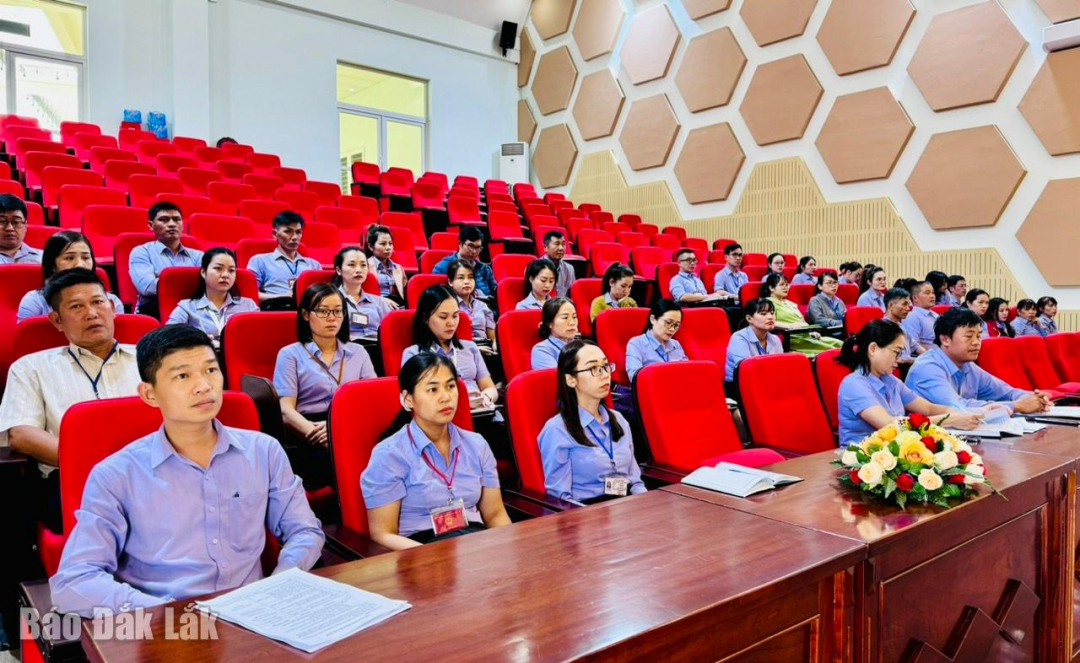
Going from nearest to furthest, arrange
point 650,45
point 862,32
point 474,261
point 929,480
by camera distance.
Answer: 1. point 929,480
2. point 474,261
3. point 862,32
4. point 650,45

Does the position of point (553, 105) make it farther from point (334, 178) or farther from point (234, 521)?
point (234, 521)

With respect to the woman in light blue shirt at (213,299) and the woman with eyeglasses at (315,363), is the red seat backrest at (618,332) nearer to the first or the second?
the woman with eyeglasses at (315,363)

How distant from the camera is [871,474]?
1368mm

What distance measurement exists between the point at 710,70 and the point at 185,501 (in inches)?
292

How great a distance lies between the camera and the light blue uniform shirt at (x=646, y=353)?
2.91 m

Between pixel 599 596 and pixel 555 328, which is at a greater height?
pixel 555 328

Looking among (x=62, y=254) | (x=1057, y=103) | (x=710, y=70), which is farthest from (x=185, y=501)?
(x=710, y=70)

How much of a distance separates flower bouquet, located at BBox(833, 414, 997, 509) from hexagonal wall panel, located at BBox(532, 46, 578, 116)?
27.0ft

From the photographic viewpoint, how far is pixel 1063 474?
1.66 metres

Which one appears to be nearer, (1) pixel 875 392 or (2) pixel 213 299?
(1) pixel 875 392

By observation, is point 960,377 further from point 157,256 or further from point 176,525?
point 157,256

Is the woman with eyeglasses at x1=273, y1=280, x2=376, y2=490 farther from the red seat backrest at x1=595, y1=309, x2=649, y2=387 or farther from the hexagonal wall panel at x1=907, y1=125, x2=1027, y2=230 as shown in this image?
the hexagonal wall panel at x1=907, y1=125, x2=1027, y2=230

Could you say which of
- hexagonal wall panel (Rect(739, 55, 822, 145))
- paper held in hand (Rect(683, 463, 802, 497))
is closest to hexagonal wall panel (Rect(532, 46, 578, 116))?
hexagonal wall panel (Rect(739, 55, 822, 145))

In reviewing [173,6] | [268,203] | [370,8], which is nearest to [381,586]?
[268,203]
